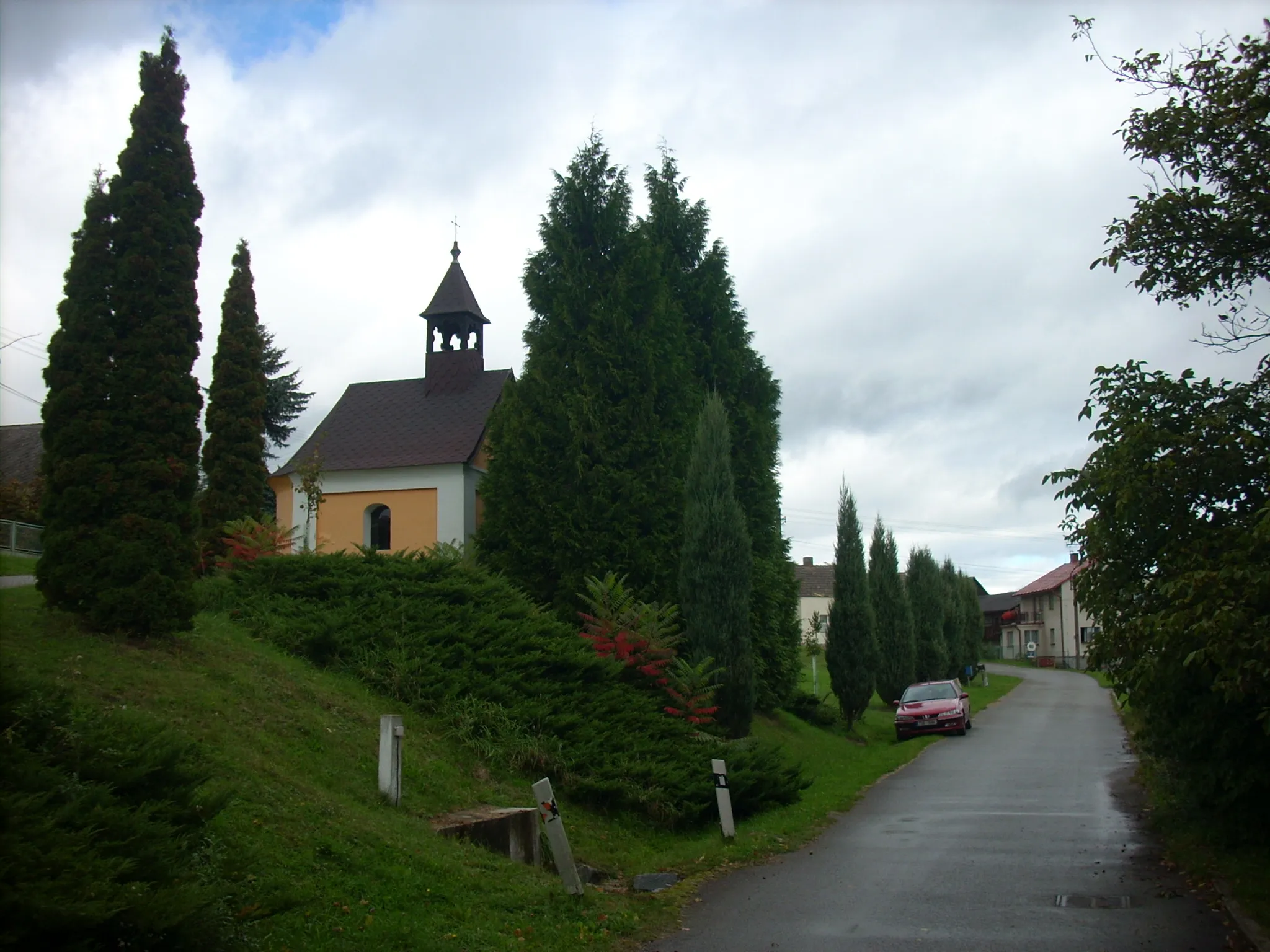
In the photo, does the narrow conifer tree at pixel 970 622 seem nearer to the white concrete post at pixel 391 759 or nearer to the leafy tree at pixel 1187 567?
the leafy tree at pixel 1187 567

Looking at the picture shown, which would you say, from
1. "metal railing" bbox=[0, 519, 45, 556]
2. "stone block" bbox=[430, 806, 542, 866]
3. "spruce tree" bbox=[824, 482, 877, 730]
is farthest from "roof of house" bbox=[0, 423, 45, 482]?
"stone block" bbox=[430, 806, 542, 866]

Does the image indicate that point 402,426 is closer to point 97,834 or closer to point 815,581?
point 97,834

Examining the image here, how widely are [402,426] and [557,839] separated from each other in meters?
24.8

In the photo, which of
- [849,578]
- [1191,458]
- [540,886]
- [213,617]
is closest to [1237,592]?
[1191,458]

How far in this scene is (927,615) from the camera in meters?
45.6

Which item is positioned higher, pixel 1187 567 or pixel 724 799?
pixel 1187 567

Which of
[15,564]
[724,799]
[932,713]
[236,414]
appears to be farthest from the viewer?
[932,713]

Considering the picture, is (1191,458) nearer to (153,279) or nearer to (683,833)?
(683,833)

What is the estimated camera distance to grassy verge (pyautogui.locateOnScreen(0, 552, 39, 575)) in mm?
21797

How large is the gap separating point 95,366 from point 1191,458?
11.2 m

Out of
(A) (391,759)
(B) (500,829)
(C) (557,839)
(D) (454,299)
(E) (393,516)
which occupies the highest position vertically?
(D) (454,299)

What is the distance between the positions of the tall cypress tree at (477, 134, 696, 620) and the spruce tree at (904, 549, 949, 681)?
24.4 m

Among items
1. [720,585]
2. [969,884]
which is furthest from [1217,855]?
[720,585]

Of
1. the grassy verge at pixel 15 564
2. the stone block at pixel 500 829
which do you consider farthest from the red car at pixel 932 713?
the grassy verge at pixel 15 564
